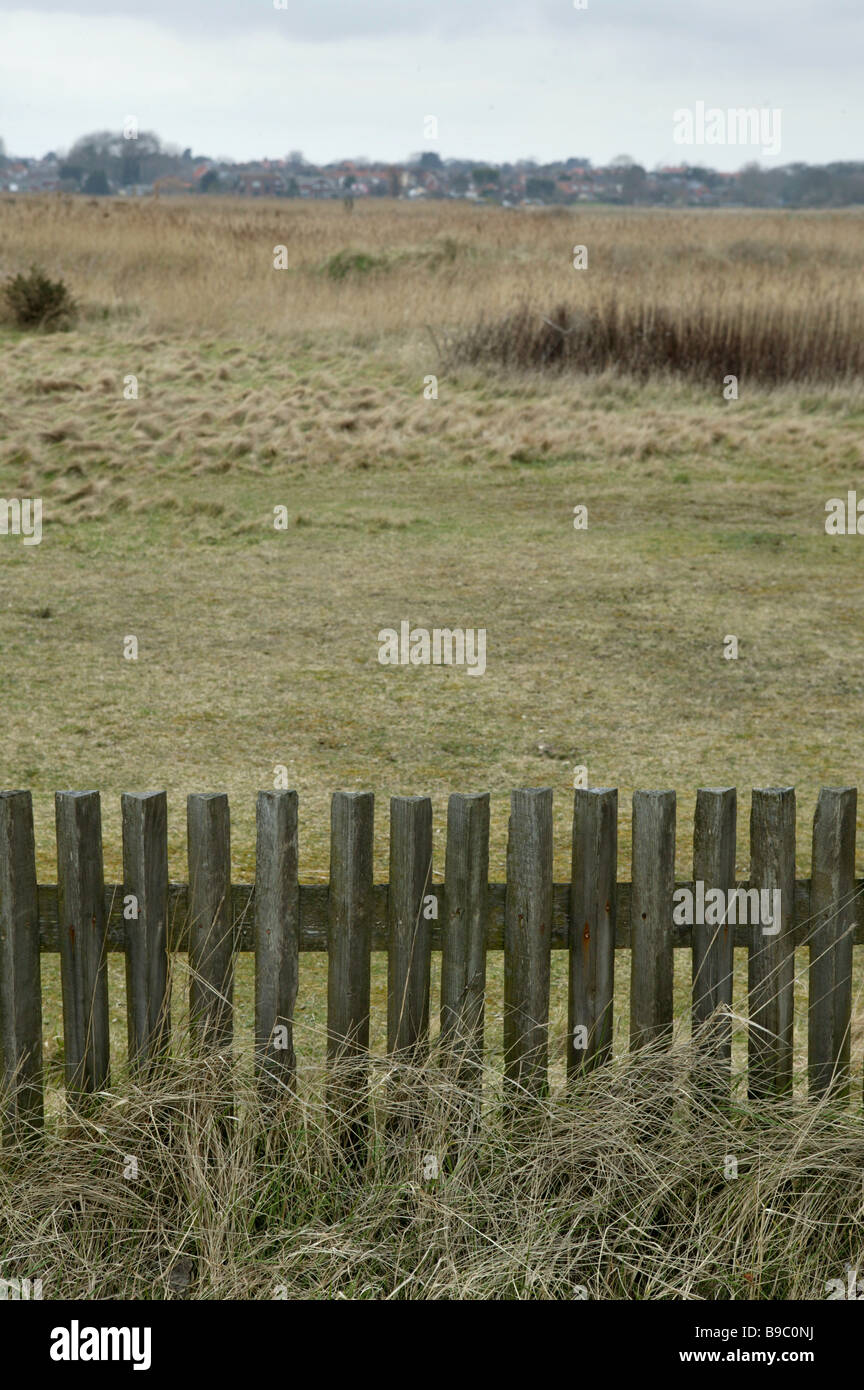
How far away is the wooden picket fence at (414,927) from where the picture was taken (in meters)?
3.06

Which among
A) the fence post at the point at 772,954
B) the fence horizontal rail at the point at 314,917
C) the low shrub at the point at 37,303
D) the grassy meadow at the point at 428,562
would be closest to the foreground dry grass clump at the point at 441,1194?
the grassy meadow at the point at 428,562

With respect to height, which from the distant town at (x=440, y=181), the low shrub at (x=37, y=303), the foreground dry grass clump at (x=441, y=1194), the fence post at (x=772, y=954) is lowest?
the foreground dry grass clump at (x=441, y=1194)

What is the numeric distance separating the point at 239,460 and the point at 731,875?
1079cm

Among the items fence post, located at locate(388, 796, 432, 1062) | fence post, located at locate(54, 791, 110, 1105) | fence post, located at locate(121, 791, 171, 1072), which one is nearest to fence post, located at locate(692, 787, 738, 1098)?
fence post, located at locate(388, 796, 432, 1062)

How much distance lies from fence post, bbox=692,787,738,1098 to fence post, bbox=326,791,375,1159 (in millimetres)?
753

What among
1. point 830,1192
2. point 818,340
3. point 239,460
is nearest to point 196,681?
point 830,1192

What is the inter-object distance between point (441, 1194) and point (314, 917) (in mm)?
664

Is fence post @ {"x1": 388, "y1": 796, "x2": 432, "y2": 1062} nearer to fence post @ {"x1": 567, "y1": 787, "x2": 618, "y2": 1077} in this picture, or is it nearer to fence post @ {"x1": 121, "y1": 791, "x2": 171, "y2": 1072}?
fence post @ {"x1": 567, "y1": 787, "x2": 618, "y2": 1077}

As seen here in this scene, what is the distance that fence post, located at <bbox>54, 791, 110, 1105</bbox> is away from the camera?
9.91 feet

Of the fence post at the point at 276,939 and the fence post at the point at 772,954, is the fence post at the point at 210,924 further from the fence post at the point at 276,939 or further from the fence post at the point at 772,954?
the fence post at the point at 772,954

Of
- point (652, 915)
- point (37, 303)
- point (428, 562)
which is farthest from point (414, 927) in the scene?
point (37, 303)

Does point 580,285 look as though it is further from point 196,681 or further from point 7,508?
point 196,681

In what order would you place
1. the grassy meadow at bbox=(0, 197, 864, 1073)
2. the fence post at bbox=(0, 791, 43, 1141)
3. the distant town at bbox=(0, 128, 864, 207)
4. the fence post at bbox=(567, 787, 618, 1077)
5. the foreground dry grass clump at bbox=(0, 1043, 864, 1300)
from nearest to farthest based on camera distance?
the foreground dry grass clump at bbox=(0, 1043, 864, 1300), the fence post at bbox=(0, 791, 43, 1141), the fence post at bbox=(567, 787, 618, 1077), the grassy meadow at bbox=(0, 197, 864, 1073), the distant town at bbox=(0, 128, 864, 207)

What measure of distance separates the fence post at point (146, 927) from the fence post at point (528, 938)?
0.78m
